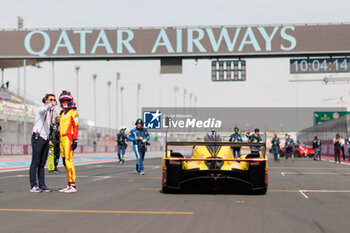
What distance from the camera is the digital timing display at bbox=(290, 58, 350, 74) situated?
32781mm

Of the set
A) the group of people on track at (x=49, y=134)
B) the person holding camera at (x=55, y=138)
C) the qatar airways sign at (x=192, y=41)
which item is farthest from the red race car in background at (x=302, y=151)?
the group of people on track at (x=49, y=134)

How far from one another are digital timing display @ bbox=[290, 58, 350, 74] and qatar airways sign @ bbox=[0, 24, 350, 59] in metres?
0.57

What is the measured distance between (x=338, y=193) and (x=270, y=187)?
1807mm

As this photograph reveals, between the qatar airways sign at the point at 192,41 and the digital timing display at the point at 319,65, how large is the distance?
1.87 feet

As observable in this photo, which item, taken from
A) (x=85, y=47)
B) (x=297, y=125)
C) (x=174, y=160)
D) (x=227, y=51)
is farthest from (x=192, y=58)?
(x=297, y=125)

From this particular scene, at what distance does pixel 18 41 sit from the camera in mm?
35781

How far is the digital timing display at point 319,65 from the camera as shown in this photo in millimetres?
32781

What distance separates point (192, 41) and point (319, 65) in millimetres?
8018

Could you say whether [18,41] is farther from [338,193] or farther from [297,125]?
[297,125]

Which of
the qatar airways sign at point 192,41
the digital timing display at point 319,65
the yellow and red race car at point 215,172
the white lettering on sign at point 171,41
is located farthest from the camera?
the white lettering on sign at point 171,41

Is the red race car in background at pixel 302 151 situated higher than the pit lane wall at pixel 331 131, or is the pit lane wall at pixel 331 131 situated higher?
the pit lane wall at pixel 331 131

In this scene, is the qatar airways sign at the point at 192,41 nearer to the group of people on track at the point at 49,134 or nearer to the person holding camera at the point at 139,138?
the person holding camera at the point at 139,138

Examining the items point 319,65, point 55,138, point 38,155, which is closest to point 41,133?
point 38,155

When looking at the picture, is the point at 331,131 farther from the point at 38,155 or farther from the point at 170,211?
the point at 170,211
